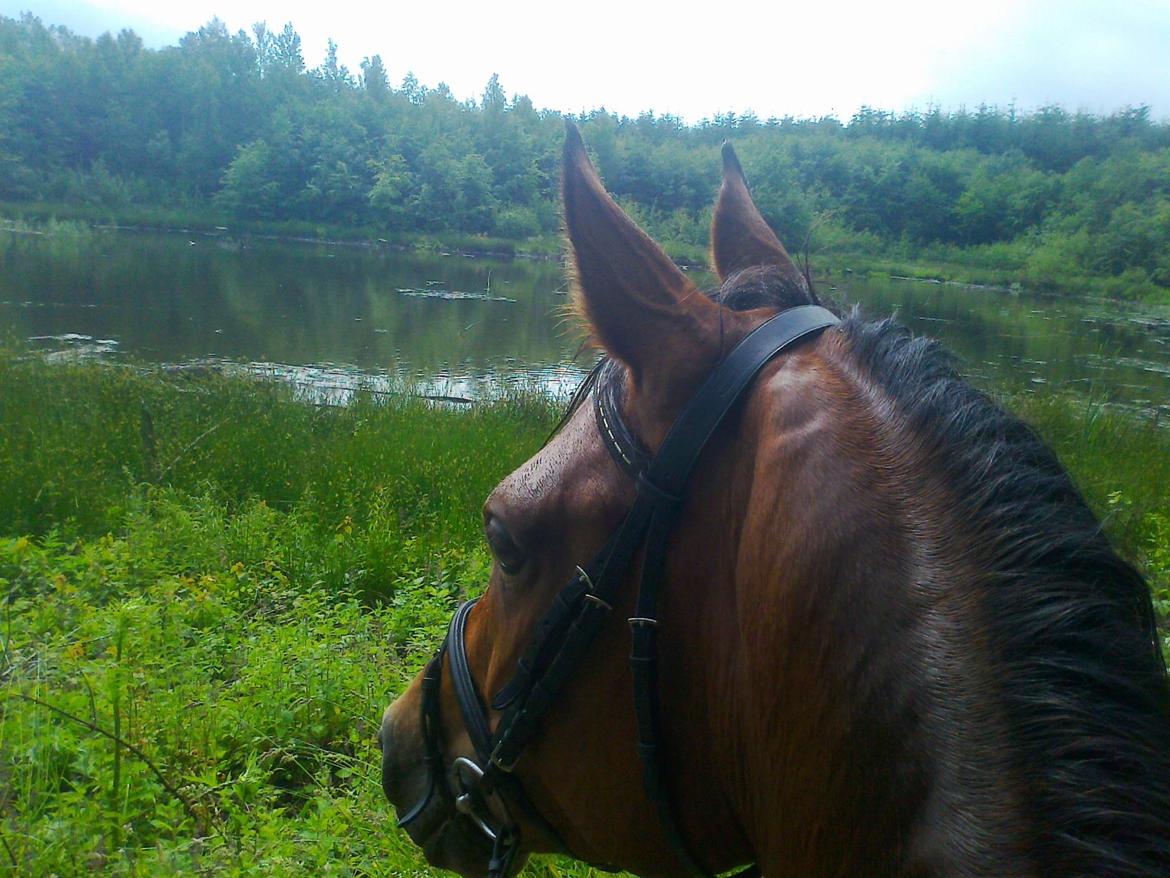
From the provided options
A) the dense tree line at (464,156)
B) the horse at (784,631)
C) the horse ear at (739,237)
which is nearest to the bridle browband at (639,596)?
the horse at (784,631)

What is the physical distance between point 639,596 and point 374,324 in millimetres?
21439

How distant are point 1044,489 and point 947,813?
16.6 inches

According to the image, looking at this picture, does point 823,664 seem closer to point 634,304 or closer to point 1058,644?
point 1058,644

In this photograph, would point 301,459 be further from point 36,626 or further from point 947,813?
point 947,813

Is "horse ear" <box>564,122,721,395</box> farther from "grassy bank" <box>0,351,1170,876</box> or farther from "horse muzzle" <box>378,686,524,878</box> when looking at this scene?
"horse muzzle" <box>378,686,524,878</box>

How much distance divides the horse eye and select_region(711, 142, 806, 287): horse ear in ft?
2.67

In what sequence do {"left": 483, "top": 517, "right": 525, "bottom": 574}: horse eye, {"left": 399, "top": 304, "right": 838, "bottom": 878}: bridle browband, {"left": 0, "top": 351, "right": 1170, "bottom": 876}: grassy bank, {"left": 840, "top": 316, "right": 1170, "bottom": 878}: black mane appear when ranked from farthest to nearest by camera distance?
{"left": 0, "top": 351, "right": 1170, "bottom": 876}: grassy bank < {"left": 483, "top": 517, "right": 525, "bottom": 574}: horse eye < {"left": 399, "top": 304, "right": 838, "bottom": 878}: bridle browband < {"left": 840, "top": 316, "right": 1170, "bottom": 878}: black mane

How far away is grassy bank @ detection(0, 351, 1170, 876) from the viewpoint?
286cm

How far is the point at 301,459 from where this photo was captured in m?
7.98

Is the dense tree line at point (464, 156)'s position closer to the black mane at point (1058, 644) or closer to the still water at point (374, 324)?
the still water at point (374, 324)

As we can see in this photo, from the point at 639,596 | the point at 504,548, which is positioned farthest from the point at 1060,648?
the point at 504,548

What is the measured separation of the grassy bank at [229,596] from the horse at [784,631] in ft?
1.38

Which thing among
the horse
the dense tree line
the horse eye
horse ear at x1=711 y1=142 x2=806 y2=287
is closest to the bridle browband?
the horse

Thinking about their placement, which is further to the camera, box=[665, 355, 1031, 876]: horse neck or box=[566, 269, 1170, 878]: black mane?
box=[665, 355, 1031, 876]: horse neck
